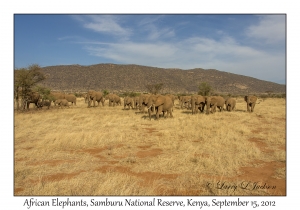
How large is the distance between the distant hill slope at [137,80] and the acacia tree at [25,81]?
5757 cm

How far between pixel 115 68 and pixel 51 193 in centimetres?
10104

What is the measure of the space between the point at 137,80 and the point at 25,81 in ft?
230

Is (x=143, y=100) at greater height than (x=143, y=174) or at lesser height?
greater

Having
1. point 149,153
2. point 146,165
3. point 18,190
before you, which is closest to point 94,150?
point 149,153

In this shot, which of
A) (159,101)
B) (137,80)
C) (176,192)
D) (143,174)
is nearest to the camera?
(176,192)

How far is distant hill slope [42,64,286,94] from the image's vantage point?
86625 millimetres

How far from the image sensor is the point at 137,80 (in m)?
91.6

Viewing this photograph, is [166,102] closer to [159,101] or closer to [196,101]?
[159,101]

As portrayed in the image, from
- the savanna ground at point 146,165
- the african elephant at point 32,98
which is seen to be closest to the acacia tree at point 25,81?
the african elephant at point 32,98

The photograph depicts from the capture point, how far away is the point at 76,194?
4848 millimetres

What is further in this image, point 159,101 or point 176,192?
point 159,101

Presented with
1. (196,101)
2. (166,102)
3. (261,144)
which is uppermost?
(196,101)

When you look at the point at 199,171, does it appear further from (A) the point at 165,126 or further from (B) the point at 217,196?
(A) the point at 165,126

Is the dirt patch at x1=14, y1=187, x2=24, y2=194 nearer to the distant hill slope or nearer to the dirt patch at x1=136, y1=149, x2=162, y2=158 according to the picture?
the dirt patch at x1=136, y1=149, x2=162, y2=158
